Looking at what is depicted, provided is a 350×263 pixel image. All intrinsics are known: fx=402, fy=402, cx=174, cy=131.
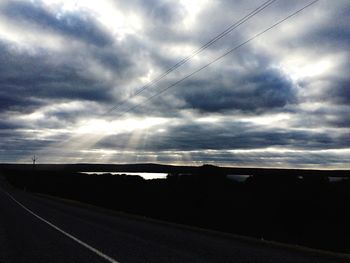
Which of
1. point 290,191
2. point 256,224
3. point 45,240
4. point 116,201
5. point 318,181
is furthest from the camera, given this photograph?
point 116,201

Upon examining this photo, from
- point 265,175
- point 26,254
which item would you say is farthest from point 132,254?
point 265,175

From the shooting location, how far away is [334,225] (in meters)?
17.3

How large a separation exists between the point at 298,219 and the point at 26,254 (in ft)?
44.0

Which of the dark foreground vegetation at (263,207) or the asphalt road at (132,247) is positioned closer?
the asphalt road at (132,247)

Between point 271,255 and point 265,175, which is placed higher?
point 265,175

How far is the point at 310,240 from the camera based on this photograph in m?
16.4

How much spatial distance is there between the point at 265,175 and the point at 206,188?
5.68 metres

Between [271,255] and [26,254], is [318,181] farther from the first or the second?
[26,254]

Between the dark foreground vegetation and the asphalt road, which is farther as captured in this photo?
the dark foreground vegetation

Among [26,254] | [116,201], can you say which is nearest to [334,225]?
[26,254]

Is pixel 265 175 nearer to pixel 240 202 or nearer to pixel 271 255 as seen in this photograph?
pixel 240 202

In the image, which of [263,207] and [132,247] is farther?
[263,207]

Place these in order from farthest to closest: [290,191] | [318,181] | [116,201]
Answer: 1. [116,201]
2. [318,181]
3. [290,191]

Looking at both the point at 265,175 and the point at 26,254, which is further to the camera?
the point at 265,175
